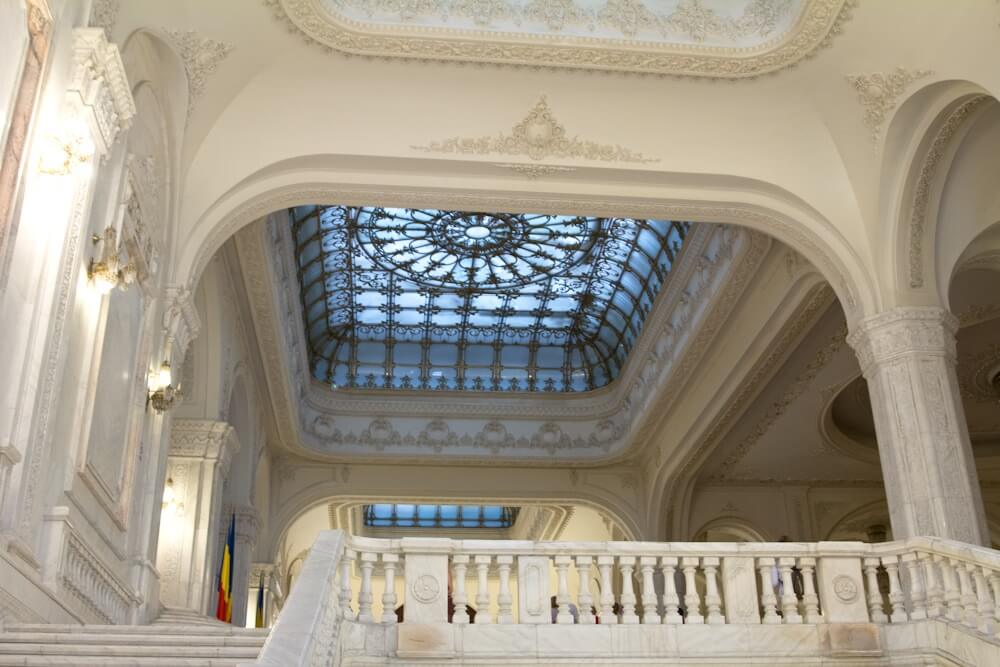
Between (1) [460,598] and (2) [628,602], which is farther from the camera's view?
(2) [628,602]

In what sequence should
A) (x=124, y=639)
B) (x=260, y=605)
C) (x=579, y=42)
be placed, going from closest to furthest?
1. (x=124, y=639)
2. (x=579, y=42)
3. (x=260, y=605)

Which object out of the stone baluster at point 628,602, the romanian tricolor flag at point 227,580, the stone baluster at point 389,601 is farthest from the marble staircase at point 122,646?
the romanian tricolor flag at point 227,580

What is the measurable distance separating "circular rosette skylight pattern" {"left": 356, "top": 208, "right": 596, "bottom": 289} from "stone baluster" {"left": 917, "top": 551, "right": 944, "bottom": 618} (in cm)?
832

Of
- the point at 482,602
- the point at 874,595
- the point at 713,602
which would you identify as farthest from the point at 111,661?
the point at 874,595

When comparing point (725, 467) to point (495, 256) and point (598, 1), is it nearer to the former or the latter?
point (495, 256)

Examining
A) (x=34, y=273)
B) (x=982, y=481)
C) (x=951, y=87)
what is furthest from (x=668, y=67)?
(x=982, y=481)

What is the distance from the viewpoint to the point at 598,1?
10.4 metres

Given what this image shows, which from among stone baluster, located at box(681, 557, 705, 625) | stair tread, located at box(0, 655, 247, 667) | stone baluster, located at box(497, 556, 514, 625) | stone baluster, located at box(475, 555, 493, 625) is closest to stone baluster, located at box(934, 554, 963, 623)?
stone baluster, located at box(681, 557, 705, 625)

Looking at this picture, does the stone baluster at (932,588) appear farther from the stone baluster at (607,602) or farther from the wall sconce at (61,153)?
the wall sconce at (61,153)

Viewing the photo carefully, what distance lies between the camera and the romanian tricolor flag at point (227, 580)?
1464cm

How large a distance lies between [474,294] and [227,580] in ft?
19.7

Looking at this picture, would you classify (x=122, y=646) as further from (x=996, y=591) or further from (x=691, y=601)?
(x=996, y=591)

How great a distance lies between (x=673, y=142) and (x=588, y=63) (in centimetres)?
124

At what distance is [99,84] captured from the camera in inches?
278
